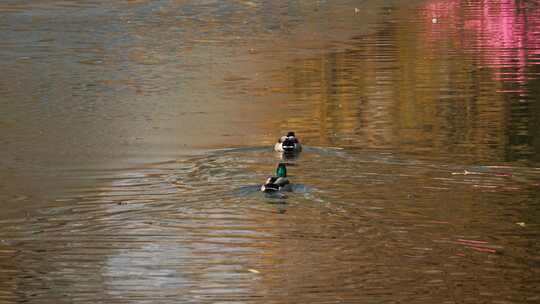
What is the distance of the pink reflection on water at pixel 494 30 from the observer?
36.1 metres

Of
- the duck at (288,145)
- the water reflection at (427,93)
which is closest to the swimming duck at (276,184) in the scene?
the duck at (288,145)

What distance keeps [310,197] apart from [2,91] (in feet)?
48.2

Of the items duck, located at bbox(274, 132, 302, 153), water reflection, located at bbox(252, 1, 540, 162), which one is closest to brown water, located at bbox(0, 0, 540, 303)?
water reflection, located at bbox(252, 1, 540, 162)

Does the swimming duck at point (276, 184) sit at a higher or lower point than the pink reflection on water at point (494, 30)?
higher

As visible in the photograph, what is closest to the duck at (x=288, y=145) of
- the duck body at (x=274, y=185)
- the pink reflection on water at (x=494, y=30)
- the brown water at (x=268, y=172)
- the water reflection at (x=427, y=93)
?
the brown water at (x=268, y=172)

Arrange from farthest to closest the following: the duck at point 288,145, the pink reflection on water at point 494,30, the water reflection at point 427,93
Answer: the pink reflection on water at point 494,30
the water reflection at point 427,93
the duck at point 288,145

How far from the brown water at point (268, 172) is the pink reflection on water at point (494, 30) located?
0.25 meters

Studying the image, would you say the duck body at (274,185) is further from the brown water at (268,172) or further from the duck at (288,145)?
the duck at (288,145)

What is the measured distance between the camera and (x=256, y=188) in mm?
19188

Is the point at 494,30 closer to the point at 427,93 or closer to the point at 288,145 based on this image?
the point at 427,93

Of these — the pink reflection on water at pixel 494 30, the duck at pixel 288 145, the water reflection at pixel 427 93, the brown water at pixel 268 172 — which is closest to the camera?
the brown water at pixel 268 172

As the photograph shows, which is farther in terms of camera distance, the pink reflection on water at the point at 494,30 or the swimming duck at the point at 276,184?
the pink reflection on water at the point at 494,30

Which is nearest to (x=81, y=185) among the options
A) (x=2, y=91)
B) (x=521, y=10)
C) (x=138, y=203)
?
(x=138, y=203)

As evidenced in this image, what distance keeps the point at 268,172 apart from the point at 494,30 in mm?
27732
